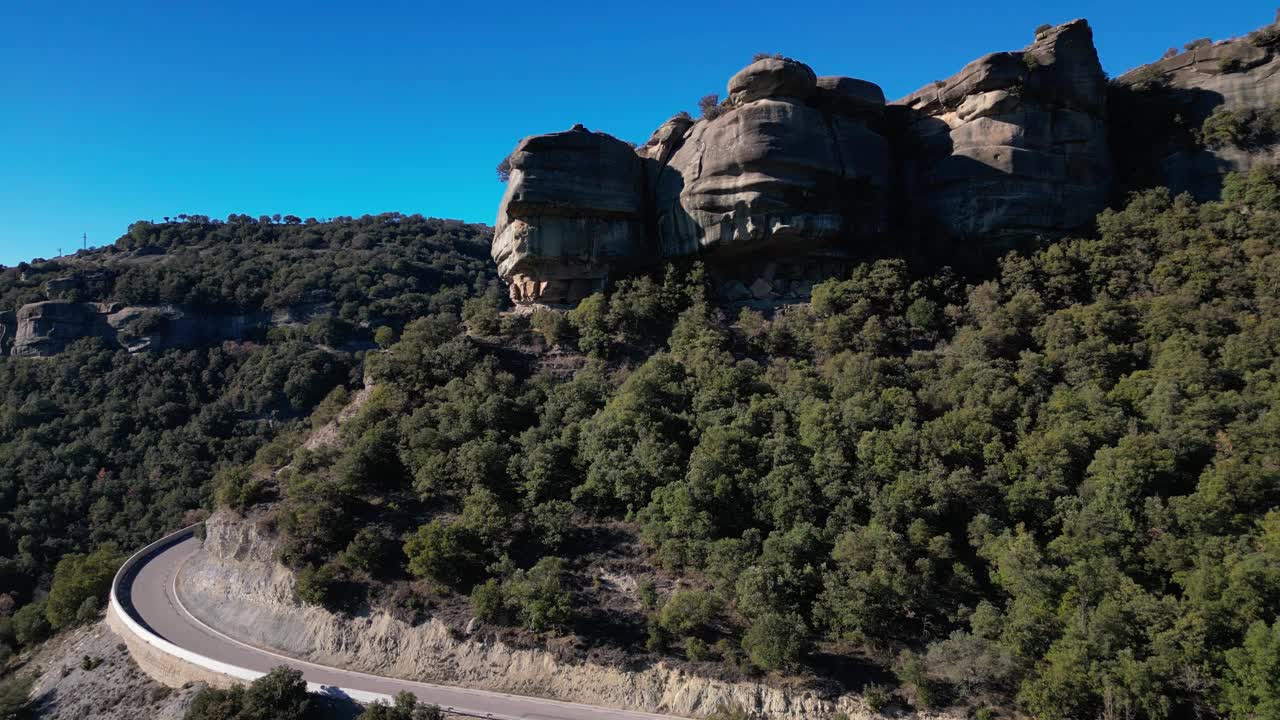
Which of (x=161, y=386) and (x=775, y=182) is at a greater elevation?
(x=775, y=182)

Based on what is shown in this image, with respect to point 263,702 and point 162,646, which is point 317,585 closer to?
point 263,702

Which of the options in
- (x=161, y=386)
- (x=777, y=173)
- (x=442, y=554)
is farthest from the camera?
(x=161, y=386)

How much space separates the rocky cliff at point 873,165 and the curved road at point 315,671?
22.7 m

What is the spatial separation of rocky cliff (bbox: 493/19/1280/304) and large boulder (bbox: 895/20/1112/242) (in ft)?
0.28

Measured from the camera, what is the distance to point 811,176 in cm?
3619

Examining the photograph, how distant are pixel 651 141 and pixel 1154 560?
3382cm

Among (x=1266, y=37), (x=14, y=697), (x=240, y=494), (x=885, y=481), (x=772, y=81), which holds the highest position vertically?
(x=1266, y=37)

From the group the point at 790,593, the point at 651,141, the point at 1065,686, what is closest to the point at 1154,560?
the point at 1065,686

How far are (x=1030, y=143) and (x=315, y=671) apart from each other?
143ft

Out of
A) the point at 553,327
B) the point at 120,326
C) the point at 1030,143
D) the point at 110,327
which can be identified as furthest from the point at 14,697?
the point at 1030,143

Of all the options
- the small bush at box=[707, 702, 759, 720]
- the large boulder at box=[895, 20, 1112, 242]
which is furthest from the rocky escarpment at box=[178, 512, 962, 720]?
the large boulder at box=[895, 20, 1112, 242]

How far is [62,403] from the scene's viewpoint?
60125 millimetres

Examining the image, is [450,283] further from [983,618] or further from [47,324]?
[983,618]

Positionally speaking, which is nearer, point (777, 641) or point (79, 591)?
point (777, 641)
